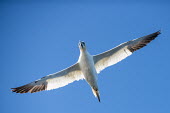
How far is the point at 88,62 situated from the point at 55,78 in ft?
10.4

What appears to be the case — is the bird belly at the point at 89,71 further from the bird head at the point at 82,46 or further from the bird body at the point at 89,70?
the bird head at the point at 82,46

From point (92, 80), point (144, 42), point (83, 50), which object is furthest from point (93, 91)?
point (144, 42)

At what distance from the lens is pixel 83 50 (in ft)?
105

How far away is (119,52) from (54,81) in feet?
17.5

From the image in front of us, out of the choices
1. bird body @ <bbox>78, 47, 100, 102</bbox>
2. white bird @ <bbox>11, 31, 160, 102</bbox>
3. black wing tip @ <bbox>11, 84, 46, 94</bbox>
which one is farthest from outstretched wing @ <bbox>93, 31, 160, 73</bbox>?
black wing tip @ <bbox>11, 84, 46, 94</bbox>

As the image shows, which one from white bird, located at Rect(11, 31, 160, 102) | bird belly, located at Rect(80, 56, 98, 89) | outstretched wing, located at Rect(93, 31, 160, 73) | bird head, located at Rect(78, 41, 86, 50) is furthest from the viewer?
outstretched wing, located at Rect(93, 31, 160, 73)

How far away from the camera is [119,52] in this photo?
32625mm

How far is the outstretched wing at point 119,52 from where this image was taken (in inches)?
1272

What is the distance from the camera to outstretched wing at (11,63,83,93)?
107ft

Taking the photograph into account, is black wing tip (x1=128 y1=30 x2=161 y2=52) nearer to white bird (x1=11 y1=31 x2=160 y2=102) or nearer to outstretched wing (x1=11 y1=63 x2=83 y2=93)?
white bird (x1=11 y1=31 x2=160 y2=102)

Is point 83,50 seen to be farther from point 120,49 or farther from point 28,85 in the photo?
point 28,85

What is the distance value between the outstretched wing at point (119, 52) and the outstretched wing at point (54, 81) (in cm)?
167

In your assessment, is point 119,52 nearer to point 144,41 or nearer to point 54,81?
point 144,41

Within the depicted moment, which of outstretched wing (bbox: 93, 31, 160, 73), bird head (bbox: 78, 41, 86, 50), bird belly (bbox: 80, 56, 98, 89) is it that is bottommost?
bird belly (bbox: 80, 56, 98, 89)
